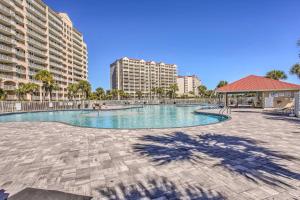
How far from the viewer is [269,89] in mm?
23156

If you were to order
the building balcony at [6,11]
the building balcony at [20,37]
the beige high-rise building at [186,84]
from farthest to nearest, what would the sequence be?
the beige high-rise building at [186,84], the building balcony at [20,37], the building balcony at [6,11]

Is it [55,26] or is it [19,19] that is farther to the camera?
[55,26]

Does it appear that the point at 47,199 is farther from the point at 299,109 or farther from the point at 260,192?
the point at 299,109

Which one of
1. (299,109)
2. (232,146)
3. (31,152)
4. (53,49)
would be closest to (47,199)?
(31,152)

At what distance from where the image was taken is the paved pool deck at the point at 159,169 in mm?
3230

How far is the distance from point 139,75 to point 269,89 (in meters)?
111

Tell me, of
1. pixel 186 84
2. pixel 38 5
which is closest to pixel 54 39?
pixel 38 5

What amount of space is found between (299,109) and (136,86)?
387 ft

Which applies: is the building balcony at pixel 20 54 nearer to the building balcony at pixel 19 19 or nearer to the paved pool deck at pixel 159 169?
the building balcony at pixel 19 19

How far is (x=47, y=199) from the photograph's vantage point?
304 cm

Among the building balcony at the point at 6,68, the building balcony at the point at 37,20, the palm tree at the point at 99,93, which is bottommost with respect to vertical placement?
the palm tree at the point at 99,93

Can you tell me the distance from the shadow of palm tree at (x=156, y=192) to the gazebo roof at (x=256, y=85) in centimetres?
2388

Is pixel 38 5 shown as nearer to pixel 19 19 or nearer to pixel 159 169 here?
pixel 19 19

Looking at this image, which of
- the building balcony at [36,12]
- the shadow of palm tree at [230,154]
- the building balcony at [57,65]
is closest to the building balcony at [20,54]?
the building balcony at [57,65]
